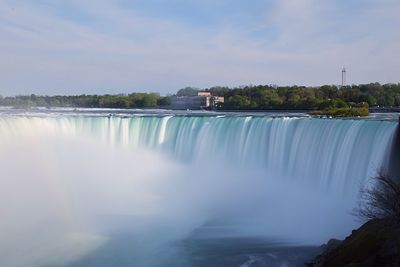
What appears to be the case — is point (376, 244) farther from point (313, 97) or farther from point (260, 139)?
point (313, 97)

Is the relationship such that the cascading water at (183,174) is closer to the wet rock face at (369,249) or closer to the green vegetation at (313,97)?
the wet rock face at (369,249)

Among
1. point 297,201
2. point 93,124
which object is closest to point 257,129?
point 297,201

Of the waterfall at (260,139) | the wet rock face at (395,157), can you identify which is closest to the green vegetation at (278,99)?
the waterfall at (260,139)

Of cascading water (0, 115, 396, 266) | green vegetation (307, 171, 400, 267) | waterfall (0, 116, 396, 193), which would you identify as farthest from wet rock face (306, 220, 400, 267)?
waterfall (0, 116, 396, 193)

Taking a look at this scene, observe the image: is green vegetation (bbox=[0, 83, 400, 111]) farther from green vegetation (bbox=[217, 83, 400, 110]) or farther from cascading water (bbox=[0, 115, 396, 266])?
cascading water (bbox=[0, 115, 396, 266])

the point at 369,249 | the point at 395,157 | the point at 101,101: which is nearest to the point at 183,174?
the point at 395,157
